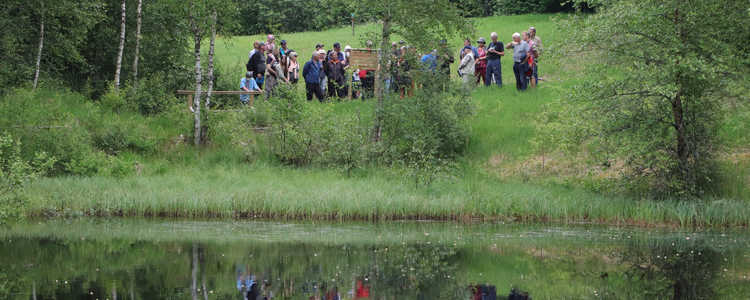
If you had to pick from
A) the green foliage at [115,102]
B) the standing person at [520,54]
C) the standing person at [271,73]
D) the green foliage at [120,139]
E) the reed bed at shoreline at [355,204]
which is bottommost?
the reed bed at shoreline at [355,204]

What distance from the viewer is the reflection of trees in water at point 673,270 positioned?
34.0ft

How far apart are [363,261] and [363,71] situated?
12628 millimetres

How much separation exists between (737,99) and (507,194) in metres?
5.73

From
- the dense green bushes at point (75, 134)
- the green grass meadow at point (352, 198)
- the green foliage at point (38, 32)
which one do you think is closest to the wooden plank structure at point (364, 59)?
the green grass meadow at point (352, 198)

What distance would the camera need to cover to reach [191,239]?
1371 centimetres

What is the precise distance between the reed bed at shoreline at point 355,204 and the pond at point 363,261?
0.51 meters

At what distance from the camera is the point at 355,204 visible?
16.6 meters

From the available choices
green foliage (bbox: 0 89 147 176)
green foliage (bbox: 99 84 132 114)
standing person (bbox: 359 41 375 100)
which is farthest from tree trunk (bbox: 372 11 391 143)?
green foliage (bbox: 99 84 132 114)

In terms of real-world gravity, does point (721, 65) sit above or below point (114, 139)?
above

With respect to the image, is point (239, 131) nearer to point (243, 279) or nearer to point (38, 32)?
point (38, 32)

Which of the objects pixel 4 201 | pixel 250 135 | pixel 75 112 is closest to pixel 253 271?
pixel 4 201

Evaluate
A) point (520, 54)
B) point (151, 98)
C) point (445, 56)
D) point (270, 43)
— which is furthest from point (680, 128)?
point (151, 98)

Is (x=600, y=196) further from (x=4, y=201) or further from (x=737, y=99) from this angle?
(x=4, y=201)

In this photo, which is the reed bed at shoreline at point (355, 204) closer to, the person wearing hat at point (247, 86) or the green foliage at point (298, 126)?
the green foliage at point (298, 126)
